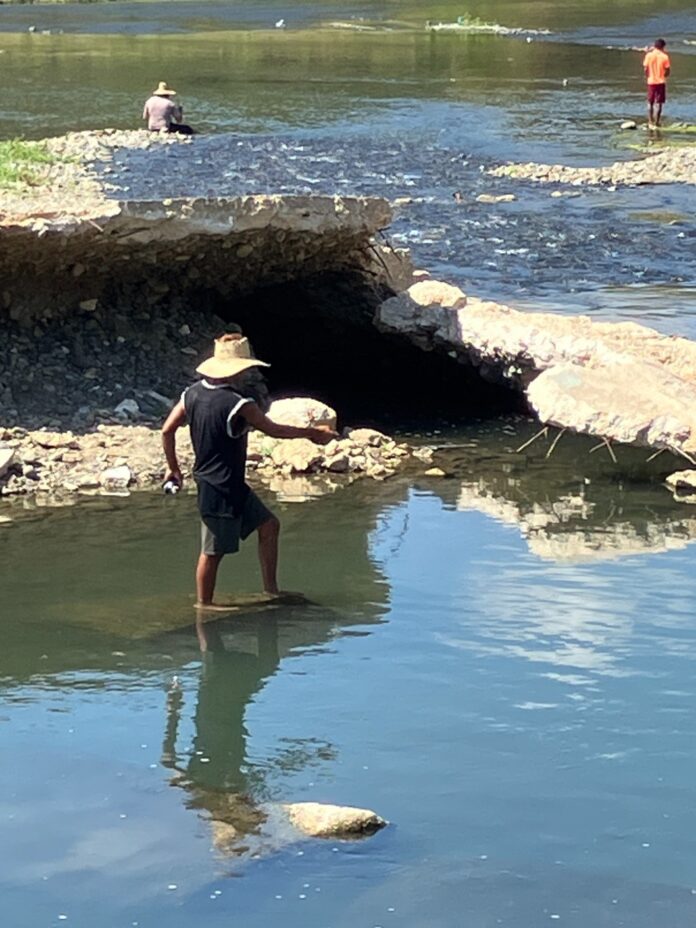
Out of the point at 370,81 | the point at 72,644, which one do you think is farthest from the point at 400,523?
the point at 370,81

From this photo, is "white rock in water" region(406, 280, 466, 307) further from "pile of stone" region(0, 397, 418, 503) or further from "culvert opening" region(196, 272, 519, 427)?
"pile of stone" region(0, 397, 418, 503)

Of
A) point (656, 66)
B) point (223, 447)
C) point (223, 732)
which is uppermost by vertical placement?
point (656, 66)

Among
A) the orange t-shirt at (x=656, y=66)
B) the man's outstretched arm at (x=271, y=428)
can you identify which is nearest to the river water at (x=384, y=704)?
the man's outstretched arm at (x=271, y=428)

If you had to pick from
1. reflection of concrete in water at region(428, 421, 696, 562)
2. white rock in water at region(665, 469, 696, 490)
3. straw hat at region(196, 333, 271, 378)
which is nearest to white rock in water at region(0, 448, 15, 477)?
straw hat at region(196, 333, 271, 378)

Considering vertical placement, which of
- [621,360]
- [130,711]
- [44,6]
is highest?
[44,6]

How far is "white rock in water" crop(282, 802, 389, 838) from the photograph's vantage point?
627 centimetres

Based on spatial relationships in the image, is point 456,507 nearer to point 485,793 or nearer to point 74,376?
point 74,376

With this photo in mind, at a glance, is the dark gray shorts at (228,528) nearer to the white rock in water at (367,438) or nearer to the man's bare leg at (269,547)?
the man's bare leg at (269,547)

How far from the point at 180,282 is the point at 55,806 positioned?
7009 mm

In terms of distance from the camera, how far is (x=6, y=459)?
1075 cm

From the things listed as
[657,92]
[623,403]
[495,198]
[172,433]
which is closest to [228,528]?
[172,433]

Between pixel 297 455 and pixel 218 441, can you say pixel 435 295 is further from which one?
pixel 218 441

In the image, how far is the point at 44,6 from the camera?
198 ft

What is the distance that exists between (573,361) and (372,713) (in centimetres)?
485
